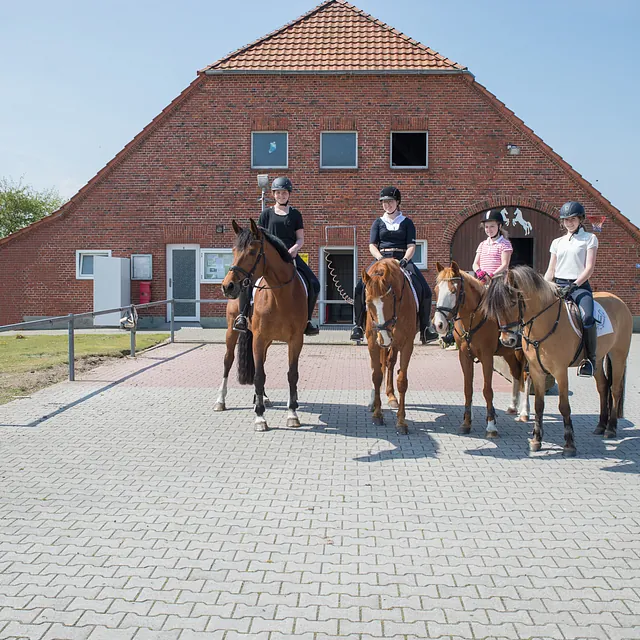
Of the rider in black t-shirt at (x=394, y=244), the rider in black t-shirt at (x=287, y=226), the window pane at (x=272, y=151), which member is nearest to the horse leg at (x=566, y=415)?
the rider in black t-shirt at (x=394, y=244)

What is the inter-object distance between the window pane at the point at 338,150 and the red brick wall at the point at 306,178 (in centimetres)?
32

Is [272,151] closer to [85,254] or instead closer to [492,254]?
[85,254]

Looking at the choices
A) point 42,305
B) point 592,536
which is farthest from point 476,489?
point 42,305

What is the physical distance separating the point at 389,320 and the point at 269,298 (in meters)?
1.60

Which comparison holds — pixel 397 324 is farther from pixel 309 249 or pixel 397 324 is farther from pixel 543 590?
pixel 309 249

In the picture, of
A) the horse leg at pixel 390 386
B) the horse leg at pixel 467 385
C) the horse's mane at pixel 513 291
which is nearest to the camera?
the horse's mane at pixel 513 291

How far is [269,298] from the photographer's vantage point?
8.16m

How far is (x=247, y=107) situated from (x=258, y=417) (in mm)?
15759

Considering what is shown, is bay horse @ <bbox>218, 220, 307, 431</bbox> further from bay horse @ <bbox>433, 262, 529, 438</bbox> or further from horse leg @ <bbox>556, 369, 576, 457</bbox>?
horse leg @ <bbox>556, 369, 576, 457</bbox>

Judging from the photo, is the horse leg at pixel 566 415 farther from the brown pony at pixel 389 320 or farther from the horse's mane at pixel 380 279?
the horse's mane at pixel 380 279

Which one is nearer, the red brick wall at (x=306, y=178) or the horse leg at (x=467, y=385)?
the horse leg at (x=467, y=385)

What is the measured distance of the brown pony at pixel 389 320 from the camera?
733 cm

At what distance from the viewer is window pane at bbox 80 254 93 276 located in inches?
874

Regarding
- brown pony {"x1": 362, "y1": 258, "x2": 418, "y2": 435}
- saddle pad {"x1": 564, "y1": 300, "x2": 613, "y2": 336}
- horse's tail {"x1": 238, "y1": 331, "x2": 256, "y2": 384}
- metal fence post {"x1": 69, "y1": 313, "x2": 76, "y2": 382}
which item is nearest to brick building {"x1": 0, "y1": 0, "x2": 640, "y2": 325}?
metal fence post {"x1": 69, "y1": 313, "x2": 76, "y2": 382}
